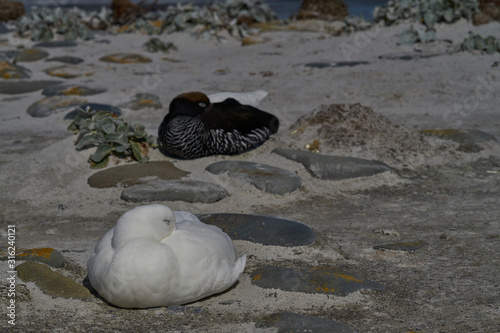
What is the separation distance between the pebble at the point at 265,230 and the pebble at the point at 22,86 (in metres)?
6.42

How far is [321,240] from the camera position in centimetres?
434

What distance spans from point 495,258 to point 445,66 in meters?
6.75

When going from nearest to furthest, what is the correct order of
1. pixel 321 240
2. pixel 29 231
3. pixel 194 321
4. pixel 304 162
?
pixel 194 321
pixel 321 240
pixel 29 231
pixel 304 162

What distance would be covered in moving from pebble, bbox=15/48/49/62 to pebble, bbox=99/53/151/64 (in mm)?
1100

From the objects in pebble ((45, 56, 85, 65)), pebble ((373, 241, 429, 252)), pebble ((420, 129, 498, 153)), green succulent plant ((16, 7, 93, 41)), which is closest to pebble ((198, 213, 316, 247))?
pebble ((373, 241, 429, 252))

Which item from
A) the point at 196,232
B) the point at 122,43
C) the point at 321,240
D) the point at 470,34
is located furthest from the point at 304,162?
the point at 122,43

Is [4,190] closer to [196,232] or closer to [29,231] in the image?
[29,231]

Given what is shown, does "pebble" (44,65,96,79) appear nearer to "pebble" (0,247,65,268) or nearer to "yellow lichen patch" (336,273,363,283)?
"pebble" (0,247,65,268)

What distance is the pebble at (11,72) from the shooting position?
10.3 metres

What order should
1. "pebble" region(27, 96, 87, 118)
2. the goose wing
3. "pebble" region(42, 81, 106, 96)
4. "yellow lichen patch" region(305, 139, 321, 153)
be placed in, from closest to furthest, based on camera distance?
the goose wing
"yellow lichen patch" region(305, 139, 321, 153)
"pebble" region(27, 96, 87, 118)
"pebble" region(42, 81, 106, 96)

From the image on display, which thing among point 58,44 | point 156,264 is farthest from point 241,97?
point 58,44

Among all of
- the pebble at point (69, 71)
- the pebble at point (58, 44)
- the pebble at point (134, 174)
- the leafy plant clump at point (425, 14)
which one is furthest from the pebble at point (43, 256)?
the pebble at point (58, 44)

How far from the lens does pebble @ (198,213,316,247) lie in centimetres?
415

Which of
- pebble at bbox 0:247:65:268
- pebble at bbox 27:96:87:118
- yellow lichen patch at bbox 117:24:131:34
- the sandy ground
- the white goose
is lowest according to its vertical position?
yellow lichen patch at bbox 117:24:131:34
